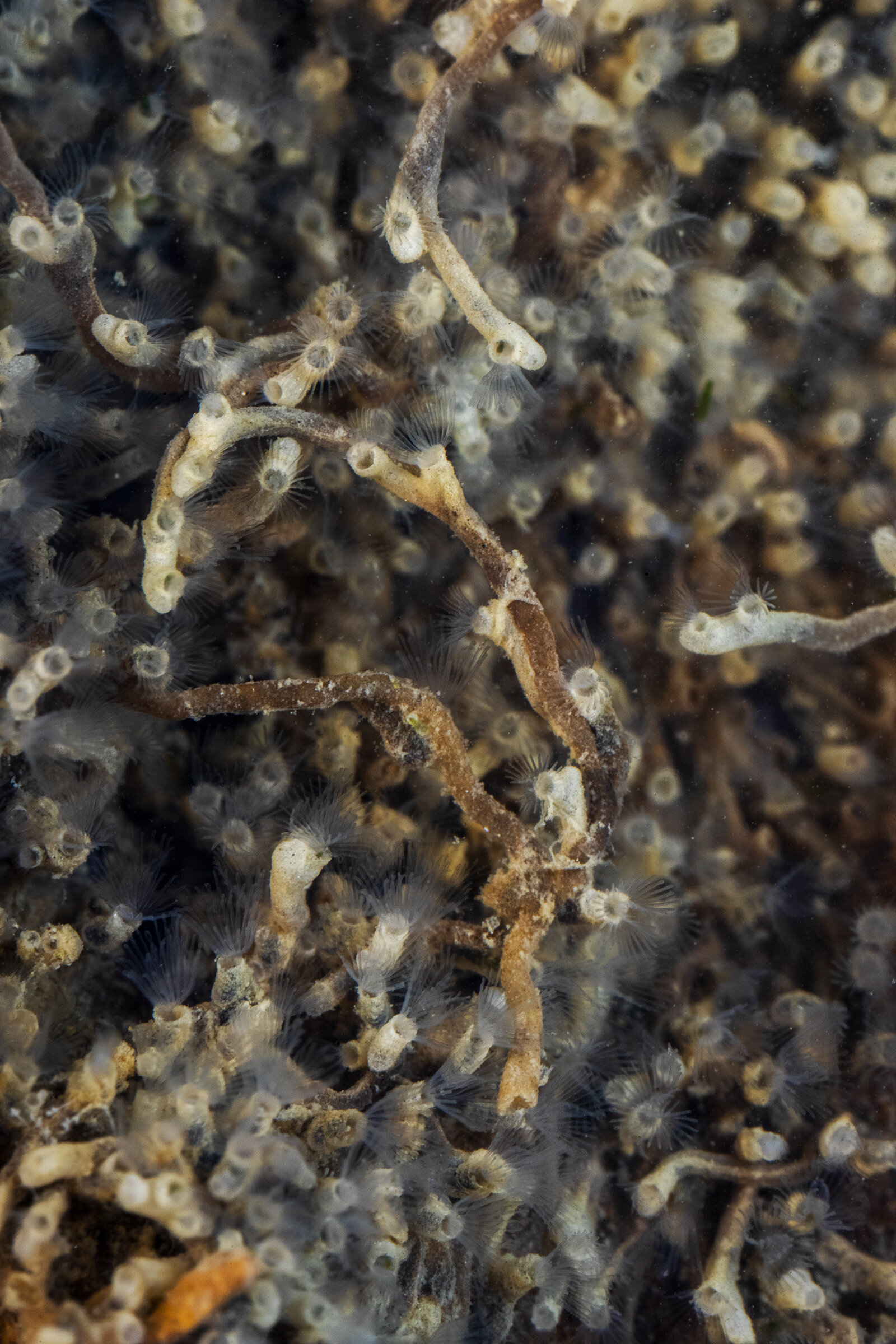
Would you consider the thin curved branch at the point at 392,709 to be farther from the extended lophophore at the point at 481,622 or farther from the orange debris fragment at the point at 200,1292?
the orange debris fragment at the point at 200,1292

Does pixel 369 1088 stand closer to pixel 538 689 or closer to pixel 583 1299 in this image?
pixel 583 1299

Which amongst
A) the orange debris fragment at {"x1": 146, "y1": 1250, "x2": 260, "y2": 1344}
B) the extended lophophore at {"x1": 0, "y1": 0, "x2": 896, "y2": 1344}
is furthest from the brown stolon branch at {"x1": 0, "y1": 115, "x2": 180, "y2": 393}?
the orange debris fragment at {"x1": 146, "y1": 1250, "x2": 260, "y2": 1344}

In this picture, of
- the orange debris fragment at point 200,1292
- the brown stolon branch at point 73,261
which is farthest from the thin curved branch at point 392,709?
the orange debris fragment at point 200,1292

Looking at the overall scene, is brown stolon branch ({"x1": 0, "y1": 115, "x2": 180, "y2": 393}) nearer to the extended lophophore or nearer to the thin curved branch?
the extended lophophore

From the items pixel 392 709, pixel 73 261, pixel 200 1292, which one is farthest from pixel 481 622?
pixel 200 1292

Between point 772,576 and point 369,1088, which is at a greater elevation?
point 772,576

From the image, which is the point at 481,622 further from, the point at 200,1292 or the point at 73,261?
the point at 200,1292

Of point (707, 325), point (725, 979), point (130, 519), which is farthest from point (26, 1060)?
point (707, 325)

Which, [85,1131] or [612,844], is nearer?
[85,1131]
